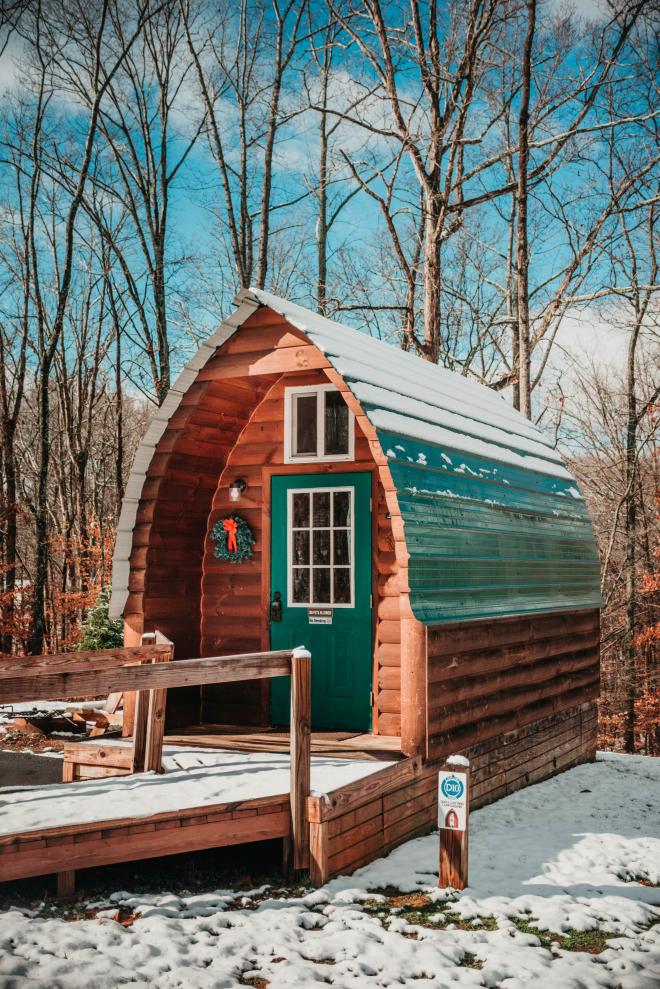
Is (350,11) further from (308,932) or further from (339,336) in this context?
(308,932)

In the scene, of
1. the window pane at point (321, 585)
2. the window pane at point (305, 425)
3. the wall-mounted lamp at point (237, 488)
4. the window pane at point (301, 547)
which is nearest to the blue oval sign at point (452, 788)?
the window pane at point (321, 585)

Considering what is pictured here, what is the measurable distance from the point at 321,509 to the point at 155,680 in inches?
134

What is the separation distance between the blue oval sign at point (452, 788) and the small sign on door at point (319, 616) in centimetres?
287

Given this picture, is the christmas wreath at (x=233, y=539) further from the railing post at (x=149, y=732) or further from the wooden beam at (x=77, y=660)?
the railing post at (x=149, y=732)

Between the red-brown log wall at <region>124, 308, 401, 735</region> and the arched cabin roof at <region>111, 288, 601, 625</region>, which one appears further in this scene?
the red-brown log wall at <region>124, 308, 401, 735</region>

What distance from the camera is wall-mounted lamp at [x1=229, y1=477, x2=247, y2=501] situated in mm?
8477

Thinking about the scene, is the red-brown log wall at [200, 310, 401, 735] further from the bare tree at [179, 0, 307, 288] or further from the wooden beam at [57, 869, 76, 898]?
the bare tree at [179, 0, 307, 288]

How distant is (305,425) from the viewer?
8.26 metres

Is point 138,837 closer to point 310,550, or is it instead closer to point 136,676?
point 136,676

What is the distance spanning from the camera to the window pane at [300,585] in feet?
26.9

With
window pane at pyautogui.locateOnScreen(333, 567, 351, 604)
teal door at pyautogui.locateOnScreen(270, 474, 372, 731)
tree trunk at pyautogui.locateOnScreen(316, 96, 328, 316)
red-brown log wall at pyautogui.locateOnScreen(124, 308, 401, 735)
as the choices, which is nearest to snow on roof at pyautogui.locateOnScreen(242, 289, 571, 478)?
red-brown log wall at pyautogui.locateOnScreen(124, 308, 401, 735)

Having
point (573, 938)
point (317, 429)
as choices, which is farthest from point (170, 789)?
point (317, 429)

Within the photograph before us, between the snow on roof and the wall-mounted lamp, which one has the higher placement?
the snow on roof

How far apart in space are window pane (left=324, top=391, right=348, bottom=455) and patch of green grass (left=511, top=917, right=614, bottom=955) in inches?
174
